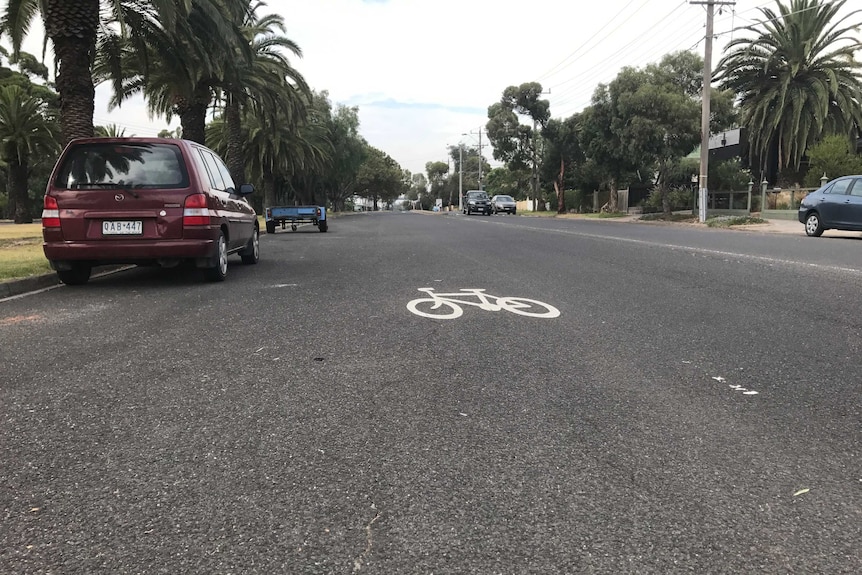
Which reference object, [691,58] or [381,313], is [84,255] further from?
[691,58]

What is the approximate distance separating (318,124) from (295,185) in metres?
8.21

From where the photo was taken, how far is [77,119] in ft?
40.9

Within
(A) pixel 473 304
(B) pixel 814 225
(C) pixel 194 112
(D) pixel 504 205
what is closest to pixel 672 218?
(B) pixel 814 225

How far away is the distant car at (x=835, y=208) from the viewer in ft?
53.9

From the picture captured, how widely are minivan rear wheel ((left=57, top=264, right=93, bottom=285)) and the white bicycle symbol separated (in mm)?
4534

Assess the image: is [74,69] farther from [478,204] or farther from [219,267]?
[478,204]

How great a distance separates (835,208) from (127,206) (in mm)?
16884

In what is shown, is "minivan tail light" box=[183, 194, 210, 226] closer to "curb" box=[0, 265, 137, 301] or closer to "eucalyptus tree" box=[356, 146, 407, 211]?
"curb" box=[0, 265, 137, 301]

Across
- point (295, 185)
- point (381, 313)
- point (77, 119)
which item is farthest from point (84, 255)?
point (295, 185)

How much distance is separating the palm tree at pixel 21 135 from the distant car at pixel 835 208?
3354 centimetres

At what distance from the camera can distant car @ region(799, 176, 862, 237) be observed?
16438 mm

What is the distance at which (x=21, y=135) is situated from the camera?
32.4 metres

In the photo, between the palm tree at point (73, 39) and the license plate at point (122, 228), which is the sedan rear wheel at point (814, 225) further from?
the license plate at point (122, 228)

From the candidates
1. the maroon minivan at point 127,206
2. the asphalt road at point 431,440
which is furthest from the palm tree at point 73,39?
the asphalt road at point 431,440
